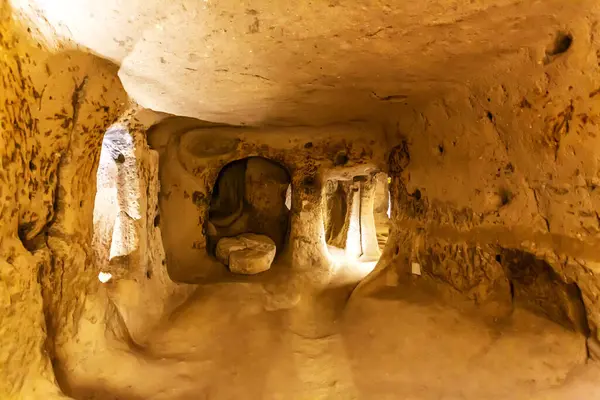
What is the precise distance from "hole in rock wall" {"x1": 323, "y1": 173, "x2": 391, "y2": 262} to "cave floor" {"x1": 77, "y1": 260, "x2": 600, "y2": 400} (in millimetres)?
3394

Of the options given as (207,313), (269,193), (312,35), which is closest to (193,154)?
(269,193)

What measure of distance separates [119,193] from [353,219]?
176 inches

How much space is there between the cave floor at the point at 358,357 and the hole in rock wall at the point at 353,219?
3.39 meters

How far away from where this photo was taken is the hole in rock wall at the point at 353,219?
6.48 metres

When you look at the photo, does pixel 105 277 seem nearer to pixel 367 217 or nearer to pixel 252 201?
pixel 252 201

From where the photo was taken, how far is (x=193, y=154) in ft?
14.0

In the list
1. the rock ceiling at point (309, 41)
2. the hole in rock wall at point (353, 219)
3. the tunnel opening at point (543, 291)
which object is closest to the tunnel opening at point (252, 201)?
the hole in rock wall at point (353, 219)

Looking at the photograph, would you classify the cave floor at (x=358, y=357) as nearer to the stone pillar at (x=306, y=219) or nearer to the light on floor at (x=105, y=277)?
the light on floor at (x=105, y=277)

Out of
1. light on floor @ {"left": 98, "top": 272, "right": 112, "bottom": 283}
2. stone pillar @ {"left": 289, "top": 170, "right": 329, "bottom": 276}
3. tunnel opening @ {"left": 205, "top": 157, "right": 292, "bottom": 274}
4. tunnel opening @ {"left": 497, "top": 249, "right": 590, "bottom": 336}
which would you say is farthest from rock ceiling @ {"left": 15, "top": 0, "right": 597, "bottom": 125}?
tunnel opening @ {"left": 205, "top": 157, "right": 292, "bottom": 274}

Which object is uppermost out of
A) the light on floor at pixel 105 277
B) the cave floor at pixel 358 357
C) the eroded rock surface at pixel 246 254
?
the light on floor at pixel 105 277

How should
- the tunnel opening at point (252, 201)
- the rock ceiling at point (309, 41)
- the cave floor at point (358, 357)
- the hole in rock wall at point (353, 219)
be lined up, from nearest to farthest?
the rock ceiling at point (309, 41) → the cave floor at point (358, 357) → the tunnel opening at point (252, 201) → the hole in rock wall at point (353, 219)

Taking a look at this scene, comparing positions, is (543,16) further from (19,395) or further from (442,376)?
(19,395)

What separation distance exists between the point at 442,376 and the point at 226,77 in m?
2.22

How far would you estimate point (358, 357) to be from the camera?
230cm
